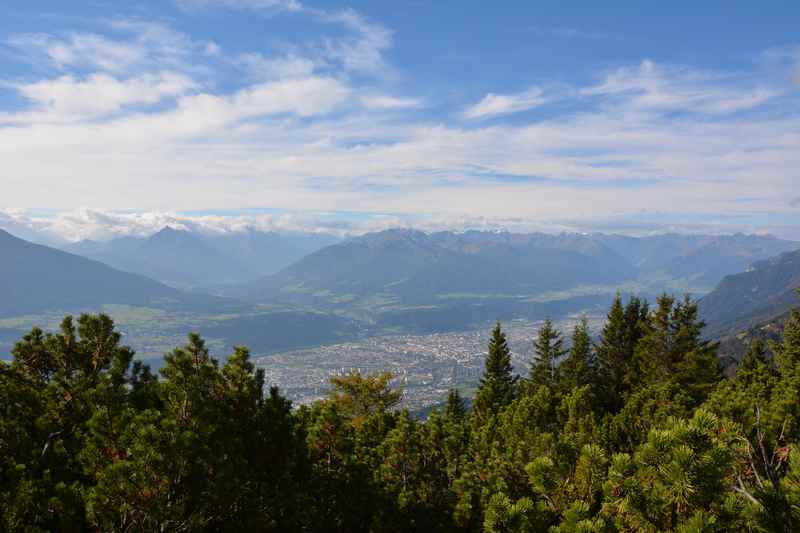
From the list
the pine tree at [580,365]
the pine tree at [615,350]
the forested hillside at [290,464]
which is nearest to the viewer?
the forested hillside at [290,464]

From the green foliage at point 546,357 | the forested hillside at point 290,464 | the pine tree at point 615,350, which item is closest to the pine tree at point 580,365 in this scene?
the pine tree at point 615,350

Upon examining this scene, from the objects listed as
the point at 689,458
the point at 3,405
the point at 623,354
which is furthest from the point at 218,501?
the point at 623,354

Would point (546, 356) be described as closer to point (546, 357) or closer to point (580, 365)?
point (546, 357)

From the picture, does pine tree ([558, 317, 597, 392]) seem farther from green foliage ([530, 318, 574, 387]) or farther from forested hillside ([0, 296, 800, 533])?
forested hillside ([0, 296, 800, 533])

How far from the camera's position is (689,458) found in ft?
Answer: 20.1

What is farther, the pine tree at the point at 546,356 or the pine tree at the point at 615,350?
the pine tree at the point at 546,356

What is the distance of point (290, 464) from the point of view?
12484mm

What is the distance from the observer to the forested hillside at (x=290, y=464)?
653cm

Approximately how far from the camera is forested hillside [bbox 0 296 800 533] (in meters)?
6.53

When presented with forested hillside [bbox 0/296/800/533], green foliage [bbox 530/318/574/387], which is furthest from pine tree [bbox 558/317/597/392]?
forested hillside [bbox 0/296/800/533]

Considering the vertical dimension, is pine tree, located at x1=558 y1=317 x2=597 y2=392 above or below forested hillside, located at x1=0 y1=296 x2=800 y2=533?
below

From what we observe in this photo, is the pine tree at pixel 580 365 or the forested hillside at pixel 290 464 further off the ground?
the forested hillside at pixel 290 464

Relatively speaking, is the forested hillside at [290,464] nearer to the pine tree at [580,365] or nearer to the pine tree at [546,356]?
the pine tree at [580,365]

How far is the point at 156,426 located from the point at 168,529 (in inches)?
70.4
